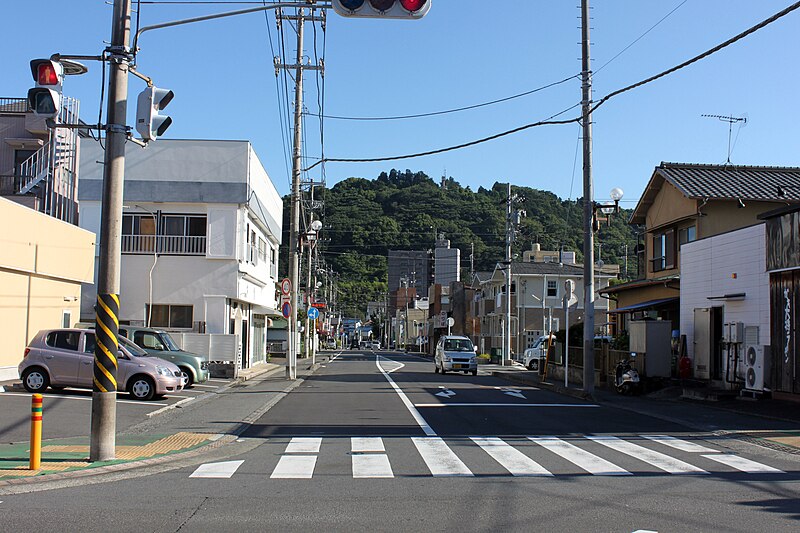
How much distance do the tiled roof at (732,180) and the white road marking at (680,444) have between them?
15.5 meters

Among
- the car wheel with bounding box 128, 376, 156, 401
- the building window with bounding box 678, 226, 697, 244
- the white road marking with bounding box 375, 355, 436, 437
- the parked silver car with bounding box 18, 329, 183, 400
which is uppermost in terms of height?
the building window with bounding box 678, 226, 697, 244

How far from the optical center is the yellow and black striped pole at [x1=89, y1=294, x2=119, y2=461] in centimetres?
1059

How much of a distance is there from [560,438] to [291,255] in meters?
19.1

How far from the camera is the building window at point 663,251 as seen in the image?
101 feet

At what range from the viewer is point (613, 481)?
385 inches

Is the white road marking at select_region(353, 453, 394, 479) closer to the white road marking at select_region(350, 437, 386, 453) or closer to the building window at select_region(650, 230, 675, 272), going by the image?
the white road marking at select_region(350, 437, 386, 453)

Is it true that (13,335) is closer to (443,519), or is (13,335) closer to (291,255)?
(291,255)

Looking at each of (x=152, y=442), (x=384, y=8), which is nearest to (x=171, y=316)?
(x=152, y=442)

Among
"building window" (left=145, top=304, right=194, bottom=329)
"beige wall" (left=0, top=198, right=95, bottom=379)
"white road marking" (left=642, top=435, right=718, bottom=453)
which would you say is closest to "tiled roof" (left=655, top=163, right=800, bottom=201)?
"white road marking" (left=642, top=435, right=718, bottom=453)

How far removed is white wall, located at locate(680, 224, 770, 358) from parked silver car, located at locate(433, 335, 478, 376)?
39.6 ft

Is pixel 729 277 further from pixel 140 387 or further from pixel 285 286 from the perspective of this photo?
pixel 140 387

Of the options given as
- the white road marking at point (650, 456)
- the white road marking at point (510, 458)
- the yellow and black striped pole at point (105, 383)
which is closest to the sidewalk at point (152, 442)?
the yellow and black striped pole at point (105, 383)

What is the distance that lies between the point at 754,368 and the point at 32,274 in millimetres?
20789

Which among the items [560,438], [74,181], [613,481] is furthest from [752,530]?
[74,181]
